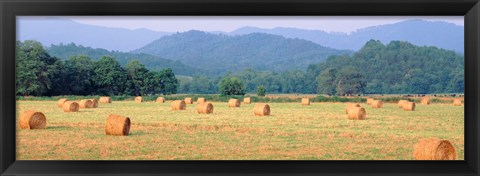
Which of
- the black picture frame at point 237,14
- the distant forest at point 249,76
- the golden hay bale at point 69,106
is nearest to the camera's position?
the black picture frame at point 237,14

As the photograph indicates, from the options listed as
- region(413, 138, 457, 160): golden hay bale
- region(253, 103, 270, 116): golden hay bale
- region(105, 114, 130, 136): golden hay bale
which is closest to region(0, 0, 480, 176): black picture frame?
region(413, 138, 457, 160): golden hay bale

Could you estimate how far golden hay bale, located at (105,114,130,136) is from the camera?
10.9 meters

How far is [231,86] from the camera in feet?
91.3

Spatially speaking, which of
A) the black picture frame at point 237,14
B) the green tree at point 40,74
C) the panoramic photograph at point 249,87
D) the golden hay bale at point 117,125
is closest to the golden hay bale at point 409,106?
the panoramic photograph at point 249,87

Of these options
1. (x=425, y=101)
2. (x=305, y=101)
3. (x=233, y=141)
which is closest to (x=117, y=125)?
(x=233, y=141)

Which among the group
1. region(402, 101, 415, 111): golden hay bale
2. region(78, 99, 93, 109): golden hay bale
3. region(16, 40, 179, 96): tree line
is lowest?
region(402, 101, 415, 111): golden hay bale

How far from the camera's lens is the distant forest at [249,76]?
26.1 m

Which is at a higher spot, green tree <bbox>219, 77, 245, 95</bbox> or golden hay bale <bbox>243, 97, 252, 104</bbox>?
green tree <bbox>219, 77, 245, 95</bbox>

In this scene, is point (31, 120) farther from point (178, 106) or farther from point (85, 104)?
point (85, 104)

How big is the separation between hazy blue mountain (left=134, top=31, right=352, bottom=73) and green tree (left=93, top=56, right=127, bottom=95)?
1.81 m

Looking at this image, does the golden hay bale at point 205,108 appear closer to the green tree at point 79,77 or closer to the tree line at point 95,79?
the tree line at point 95,79

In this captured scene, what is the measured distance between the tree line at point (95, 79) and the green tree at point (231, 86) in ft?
7.59

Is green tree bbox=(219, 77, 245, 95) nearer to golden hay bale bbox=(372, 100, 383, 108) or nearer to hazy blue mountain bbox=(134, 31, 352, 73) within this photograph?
hazy blue mountain bbox=(134, 31, 352, 73)

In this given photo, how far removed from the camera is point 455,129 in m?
15.0
